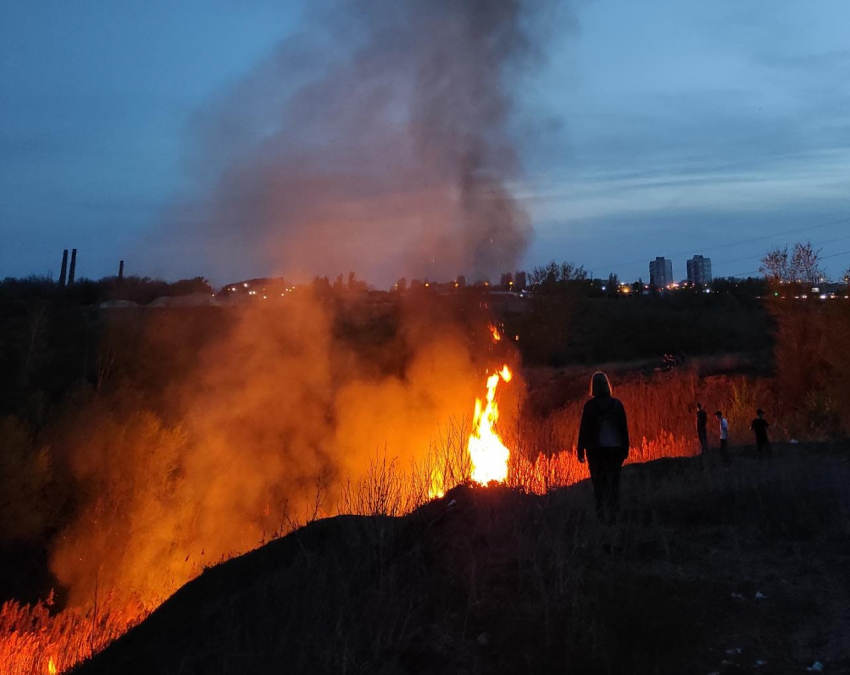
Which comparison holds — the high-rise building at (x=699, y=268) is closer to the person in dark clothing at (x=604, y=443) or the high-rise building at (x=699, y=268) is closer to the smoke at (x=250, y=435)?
the smoke at (x=250, y=435)

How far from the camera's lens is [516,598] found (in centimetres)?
504

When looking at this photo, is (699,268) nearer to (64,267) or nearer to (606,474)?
(64,267)

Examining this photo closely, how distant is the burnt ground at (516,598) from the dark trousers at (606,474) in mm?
413

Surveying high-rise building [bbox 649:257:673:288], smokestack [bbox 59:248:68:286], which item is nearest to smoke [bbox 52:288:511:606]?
smokestack [bbox 59:248:68:286]

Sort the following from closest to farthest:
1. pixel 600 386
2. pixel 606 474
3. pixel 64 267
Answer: pixel 606 474
pixel 600 386
pixel 64 267

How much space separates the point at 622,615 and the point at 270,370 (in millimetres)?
18326

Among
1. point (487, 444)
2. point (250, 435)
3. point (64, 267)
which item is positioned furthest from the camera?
point (64, 267)

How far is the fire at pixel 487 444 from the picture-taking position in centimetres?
1120

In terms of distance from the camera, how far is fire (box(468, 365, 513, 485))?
11.2 m

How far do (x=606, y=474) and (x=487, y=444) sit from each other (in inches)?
183

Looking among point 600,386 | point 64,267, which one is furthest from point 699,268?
point 600,386

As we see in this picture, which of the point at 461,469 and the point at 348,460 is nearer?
the point at 461,469

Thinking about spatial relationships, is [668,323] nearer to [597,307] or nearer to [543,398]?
[597,307]

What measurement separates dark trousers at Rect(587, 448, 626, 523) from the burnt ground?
41 cm
